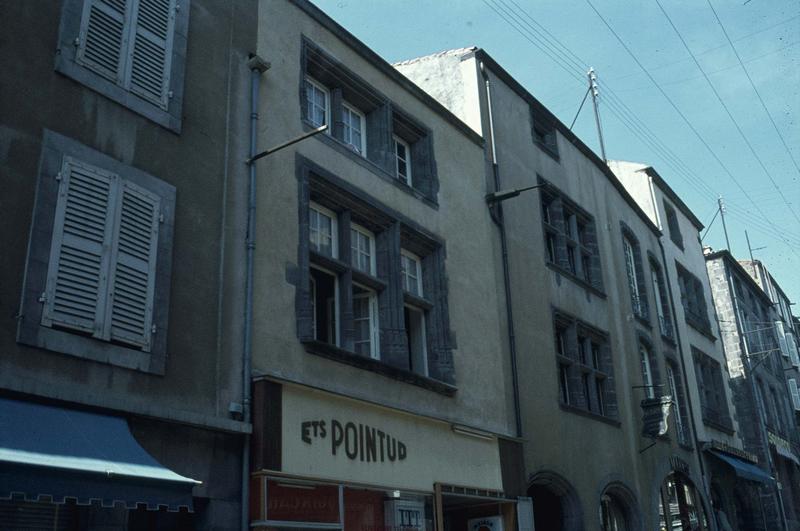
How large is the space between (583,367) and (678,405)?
6.18 meters

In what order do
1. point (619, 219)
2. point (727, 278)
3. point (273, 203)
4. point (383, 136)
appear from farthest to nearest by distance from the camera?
point (727, 278), point (619, 219), point (383, 136), point (273, 203)

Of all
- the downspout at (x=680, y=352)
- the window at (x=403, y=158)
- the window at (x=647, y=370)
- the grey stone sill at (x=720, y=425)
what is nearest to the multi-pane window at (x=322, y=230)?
the window at (x=403, y=158)

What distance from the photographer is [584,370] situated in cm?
1653

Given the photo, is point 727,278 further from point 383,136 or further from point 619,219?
point 383,136

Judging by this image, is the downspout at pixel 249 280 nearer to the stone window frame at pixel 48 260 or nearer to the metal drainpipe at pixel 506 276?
the stone window frame at pixel 48 260

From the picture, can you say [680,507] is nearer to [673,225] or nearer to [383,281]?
[673,225]

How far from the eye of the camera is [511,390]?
13617 millimetres

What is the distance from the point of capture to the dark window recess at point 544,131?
17.6 metres

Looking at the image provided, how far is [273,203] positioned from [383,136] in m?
3.15

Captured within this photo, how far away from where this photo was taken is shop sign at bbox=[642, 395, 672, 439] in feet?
57.3

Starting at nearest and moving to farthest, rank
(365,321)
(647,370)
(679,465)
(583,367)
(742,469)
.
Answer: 1. (365,321)
2. (583,367)
3. (679,465)
4. (647,370)
5. (742,469)

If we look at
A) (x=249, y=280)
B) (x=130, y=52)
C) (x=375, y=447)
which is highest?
(x=130, y=52)

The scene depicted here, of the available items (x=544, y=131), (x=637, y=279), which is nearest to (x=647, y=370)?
(x=637, y=279)

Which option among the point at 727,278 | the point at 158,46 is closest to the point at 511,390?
the point at 158,46
